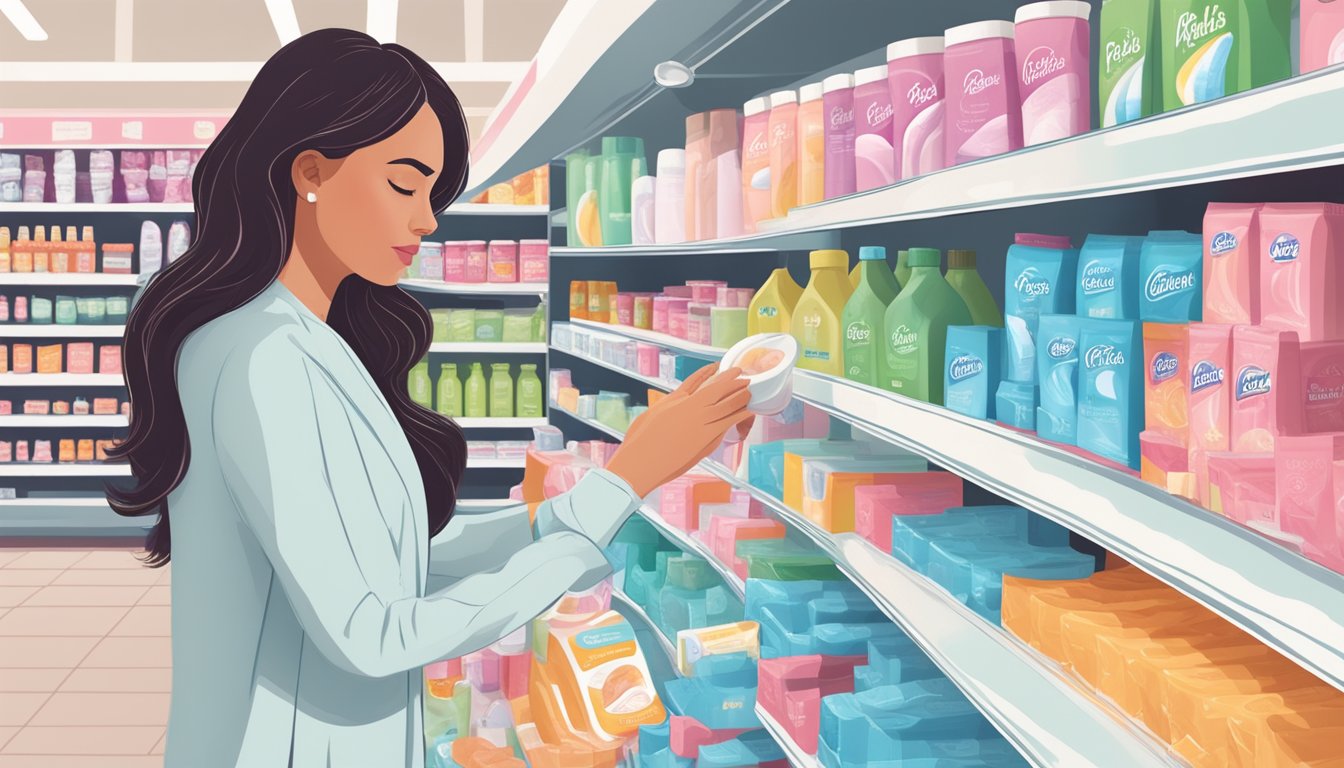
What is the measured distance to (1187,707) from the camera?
1.02 meters

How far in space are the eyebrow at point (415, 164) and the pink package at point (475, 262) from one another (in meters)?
5.77

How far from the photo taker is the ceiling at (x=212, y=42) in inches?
389

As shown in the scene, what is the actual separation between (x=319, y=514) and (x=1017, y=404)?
857 mm

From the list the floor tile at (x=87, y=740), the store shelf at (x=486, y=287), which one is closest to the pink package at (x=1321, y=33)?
the floor tile at (x=87, y=740)

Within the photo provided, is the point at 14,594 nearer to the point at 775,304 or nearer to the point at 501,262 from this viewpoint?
the point at 501,262

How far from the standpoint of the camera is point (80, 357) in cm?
750

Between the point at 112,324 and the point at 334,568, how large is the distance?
7.19m

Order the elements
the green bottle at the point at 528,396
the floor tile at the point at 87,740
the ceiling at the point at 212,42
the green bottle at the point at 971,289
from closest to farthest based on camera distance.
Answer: the green bottle at the point at 971,289 < the floor tile at the point at 87,740 < the green bottle at the point at 528,396 < the ceiling at the point at 212,42

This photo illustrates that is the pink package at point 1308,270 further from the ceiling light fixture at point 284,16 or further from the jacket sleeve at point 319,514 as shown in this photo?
the ceiling light fixture at point 284,16

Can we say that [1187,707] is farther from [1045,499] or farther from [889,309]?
[889,309]

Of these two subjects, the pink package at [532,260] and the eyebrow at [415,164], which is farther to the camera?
the pink package at [532,260]

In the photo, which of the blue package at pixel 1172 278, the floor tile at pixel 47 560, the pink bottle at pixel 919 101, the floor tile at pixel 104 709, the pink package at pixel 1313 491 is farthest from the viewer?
the floor tile at pixel 47 560

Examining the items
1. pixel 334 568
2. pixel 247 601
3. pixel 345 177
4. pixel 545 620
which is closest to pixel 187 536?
pixel 247 601

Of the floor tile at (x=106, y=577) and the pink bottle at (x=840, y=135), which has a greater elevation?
the pink bottle at (x=840, y=135)
